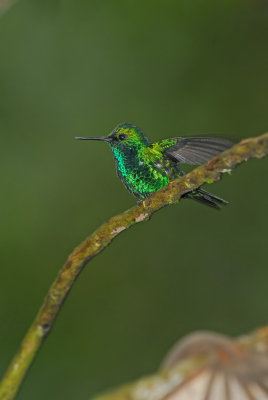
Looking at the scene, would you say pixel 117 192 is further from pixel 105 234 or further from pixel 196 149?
pixel 105 234

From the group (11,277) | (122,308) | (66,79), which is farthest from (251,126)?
(11,277)

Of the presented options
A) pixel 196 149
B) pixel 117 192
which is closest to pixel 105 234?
pixel 196 149

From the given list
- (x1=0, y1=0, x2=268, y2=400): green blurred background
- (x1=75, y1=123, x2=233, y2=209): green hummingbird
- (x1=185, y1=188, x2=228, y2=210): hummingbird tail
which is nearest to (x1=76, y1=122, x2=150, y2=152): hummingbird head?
(x1=75, y1=123, x2=233, y2=209): green hummingbird

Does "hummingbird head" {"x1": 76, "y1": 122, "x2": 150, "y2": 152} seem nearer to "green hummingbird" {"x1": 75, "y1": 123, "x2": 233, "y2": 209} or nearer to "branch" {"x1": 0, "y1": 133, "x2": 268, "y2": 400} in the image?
"green hummingbird" {"x1": 75, "y1": 123, "x2": 233, "y2": 209}

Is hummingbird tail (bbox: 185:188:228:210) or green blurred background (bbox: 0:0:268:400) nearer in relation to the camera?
hummingbird tail (bbox: 185:188:228:210)

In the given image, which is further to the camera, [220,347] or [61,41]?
[61,41]

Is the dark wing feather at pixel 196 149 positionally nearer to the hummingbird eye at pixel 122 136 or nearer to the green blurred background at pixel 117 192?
the hummingbird eye at pixel 122 136

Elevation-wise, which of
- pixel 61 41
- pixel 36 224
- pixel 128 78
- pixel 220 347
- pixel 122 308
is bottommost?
pixel 220 347

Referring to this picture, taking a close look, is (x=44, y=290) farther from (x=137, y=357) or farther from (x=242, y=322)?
(x=242, y=322)
